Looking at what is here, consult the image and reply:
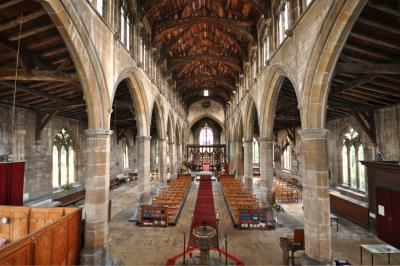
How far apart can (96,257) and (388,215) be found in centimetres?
986

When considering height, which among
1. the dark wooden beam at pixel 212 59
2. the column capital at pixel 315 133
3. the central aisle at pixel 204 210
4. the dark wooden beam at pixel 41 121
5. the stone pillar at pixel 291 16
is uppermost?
the dark wooden beam at pixel 212 59

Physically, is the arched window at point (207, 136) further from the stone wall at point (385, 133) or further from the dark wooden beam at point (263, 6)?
the dark wooden beam at point (263, 6)

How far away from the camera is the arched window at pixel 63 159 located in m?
14.1

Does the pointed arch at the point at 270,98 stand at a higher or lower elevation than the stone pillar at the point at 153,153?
higher

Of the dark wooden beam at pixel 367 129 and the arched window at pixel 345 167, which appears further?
the arched window at pixel 345 167

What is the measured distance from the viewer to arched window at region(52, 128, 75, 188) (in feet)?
46.3

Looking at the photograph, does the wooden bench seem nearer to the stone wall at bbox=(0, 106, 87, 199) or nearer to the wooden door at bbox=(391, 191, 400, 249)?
the stone wall at bbox=(0, 106, 87, 199)

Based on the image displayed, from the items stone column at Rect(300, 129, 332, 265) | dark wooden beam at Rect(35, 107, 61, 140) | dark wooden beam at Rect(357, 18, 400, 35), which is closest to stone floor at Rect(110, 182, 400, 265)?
stone column at Rect(300, 129, 332, 265)

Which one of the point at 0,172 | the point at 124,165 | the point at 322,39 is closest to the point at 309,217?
the point at 322,39

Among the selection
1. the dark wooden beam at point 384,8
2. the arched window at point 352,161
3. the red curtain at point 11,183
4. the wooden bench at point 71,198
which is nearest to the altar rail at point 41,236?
the red curtain at point 11,183

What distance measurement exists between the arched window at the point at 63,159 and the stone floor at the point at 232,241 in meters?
5.28

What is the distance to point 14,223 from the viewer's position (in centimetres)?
653

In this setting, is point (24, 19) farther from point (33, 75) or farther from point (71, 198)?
point (71, 198)

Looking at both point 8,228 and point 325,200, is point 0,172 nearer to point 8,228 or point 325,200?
point 8,228
